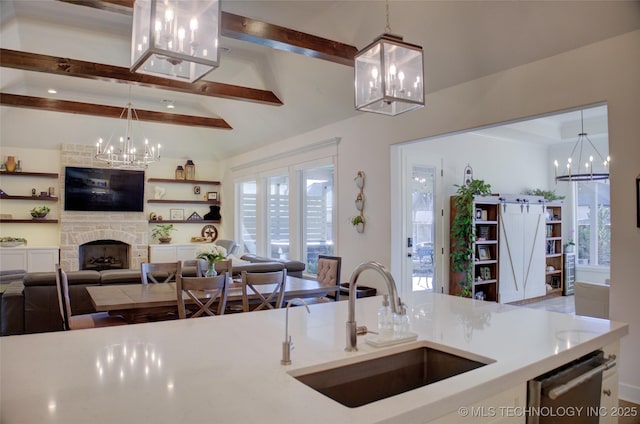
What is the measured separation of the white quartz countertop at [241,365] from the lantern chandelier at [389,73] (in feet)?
3.96

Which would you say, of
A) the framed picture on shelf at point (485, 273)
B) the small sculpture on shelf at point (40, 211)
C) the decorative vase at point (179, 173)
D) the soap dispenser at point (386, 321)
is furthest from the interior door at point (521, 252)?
the small sculpture on shelf at point (40, 211)

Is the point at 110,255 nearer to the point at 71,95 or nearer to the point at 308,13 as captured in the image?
the point at 71,95

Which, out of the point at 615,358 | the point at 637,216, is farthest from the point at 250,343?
the point at 637,216

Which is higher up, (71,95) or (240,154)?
(71,95)

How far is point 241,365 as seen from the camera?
1383mm

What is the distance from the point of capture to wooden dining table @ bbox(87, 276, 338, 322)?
3.17 meters

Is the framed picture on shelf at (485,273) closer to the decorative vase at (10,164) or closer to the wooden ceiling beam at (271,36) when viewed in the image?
the wooden ceiling beam at (271,36)

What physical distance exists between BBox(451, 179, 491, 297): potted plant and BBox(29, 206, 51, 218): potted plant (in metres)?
7.74

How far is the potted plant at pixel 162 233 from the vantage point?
955 cm

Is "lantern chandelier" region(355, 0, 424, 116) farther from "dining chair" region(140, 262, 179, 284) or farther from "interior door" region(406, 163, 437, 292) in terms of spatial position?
"interior door" region(406, 163, 437, 292)

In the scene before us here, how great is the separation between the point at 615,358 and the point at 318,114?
5.06m

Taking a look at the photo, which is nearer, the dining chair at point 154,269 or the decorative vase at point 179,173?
the dining chair at point 154,269

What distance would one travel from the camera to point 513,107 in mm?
3920

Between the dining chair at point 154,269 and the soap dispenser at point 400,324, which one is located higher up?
the soap dispenser at point 400,324
